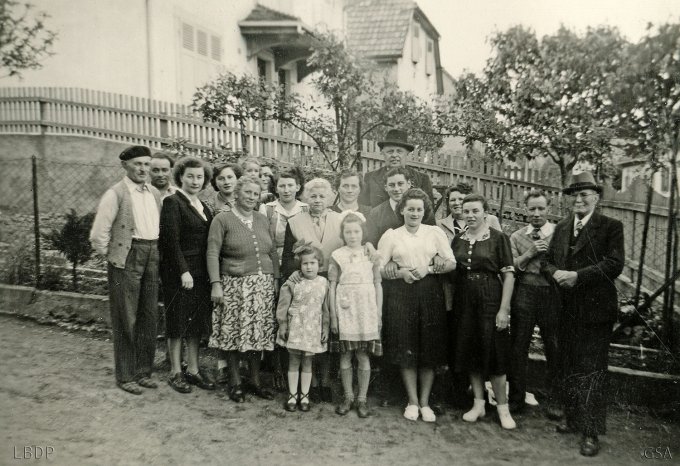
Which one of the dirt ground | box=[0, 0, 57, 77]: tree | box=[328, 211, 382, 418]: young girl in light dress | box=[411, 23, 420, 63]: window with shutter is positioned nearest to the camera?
the dirt ground

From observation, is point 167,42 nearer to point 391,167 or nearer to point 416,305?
point 391,167

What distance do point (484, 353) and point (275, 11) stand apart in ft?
31.7

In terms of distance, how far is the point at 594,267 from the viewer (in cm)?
369

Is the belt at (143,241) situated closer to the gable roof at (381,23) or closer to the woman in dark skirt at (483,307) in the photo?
the woman in dark skirt at (483,307)

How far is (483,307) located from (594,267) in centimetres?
81

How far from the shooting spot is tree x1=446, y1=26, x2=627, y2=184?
5227 millimetres

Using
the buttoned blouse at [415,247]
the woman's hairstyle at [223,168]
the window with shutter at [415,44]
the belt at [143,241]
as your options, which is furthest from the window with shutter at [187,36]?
the window with shutter at [415,44]

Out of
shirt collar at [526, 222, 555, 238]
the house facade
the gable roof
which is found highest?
the gable roof

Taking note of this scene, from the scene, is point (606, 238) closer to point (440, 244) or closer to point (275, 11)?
point (440, 244)

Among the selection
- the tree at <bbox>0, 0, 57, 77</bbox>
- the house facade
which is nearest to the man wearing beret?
the tree at <bbox>0, 0, 57, 77</bbox>

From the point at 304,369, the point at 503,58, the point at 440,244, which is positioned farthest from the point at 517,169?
the point at 304,369

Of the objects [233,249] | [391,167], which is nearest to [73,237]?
[233,249]

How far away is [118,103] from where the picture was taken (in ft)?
26.8

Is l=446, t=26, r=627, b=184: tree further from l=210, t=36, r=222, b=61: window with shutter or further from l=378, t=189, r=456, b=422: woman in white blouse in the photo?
l=210, t=36, r=222, b=61: window with shutter
